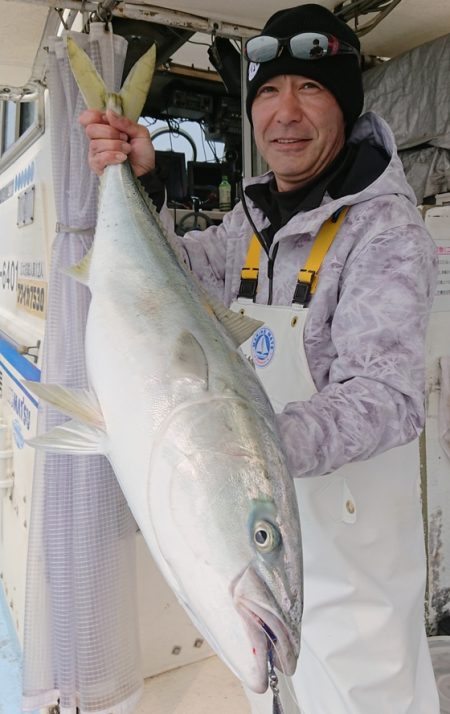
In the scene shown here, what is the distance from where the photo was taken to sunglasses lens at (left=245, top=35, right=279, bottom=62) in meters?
1.70

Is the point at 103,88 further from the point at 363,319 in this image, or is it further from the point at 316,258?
the point at 363,319

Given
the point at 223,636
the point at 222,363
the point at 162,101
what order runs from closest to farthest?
1. the point at 223,636
2. the point at 222,363
3. the point at 162,101

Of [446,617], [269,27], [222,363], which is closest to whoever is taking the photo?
[222,363]

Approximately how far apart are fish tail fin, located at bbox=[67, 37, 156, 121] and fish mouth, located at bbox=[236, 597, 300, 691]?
4.38 ft

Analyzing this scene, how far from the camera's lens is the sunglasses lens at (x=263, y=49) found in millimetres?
1702

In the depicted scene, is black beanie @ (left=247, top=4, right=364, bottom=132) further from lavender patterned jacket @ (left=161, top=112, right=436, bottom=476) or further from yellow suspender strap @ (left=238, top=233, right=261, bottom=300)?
yellow suspender strap @ (left=238, top=233, right=261, bottom=300)

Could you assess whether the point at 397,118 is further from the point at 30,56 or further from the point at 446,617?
the point at 446,617

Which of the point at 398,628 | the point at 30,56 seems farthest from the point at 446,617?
the point at 30,56

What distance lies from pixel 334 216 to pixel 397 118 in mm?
1797

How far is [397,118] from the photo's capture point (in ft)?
10.1

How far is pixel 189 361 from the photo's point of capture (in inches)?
42.9

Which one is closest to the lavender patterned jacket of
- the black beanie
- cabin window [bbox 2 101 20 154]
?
the black beanie

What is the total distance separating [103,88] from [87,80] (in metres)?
0.05

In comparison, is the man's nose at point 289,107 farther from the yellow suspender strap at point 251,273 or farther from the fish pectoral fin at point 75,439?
the fish pectoral fin at point 75,439
